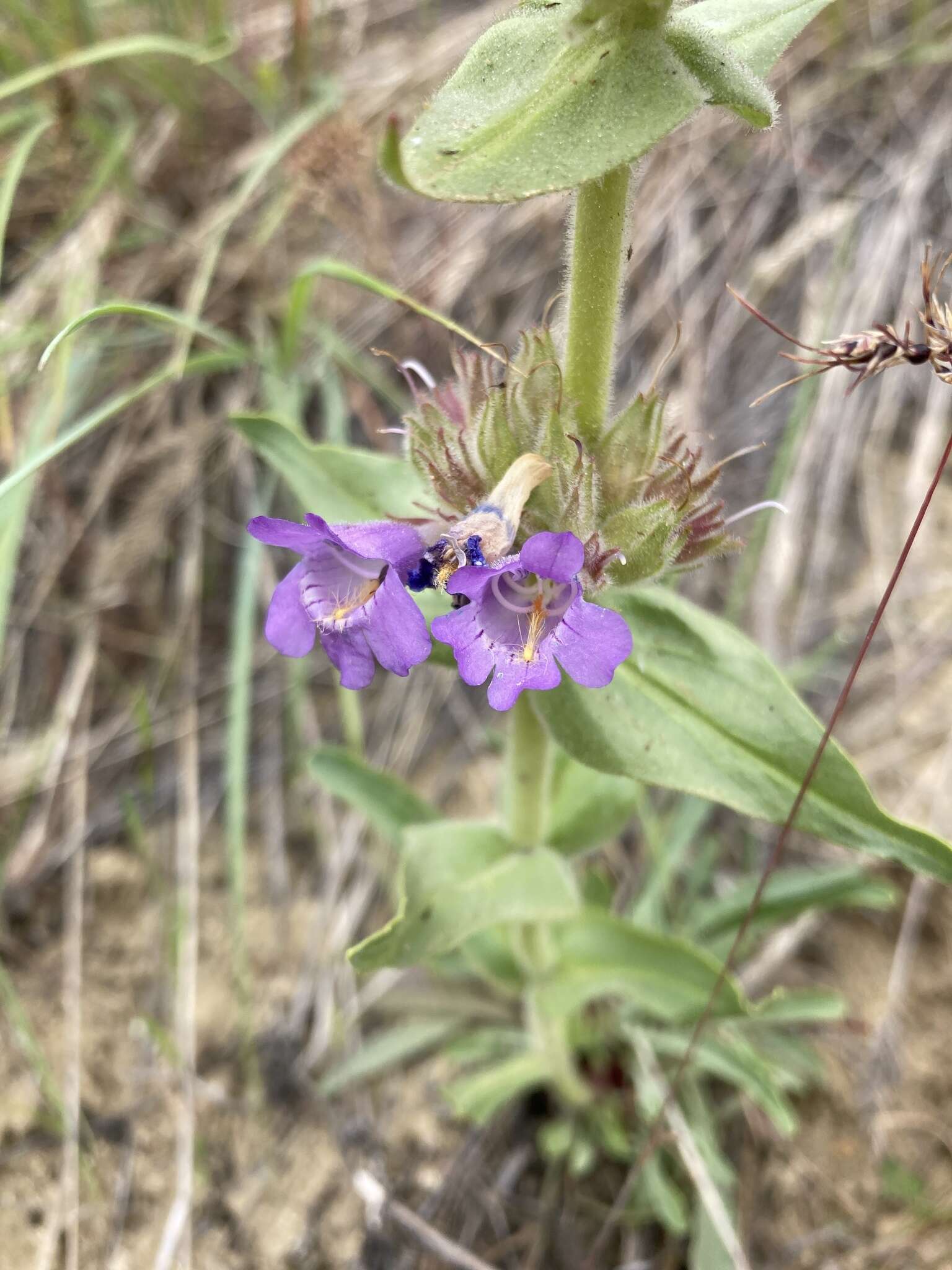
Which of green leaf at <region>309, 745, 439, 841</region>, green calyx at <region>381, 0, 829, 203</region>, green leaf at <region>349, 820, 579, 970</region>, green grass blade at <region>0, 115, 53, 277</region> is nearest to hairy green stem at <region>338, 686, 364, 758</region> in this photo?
green leaf at <region>309, 745, 439, 841</region>

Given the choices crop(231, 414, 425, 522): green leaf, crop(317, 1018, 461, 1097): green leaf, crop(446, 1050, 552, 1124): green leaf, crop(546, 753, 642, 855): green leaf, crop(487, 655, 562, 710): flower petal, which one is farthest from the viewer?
crop(317, 1018, 461, 1097): green leaf

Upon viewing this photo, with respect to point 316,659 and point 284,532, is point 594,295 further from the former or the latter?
point 316,659

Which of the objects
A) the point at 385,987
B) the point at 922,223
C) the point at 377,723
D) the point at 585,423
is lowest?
the point at 385,987

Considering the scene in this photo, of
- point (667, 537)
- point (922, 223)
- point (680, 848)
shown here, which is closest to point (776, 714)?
point (667, 537)

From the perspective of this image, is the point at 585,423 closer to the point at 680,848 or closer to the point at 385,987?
the point at 680,848

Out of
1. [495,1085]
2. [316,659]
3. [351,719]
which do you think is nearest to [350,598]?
[351,719]

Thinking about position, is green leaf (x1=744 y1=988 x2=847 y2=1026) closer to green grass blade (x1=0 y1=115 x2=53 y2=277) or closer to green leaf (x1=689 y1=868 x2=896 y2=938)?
green leaf (x1=689 y1=868 x2=896 y2=938)
